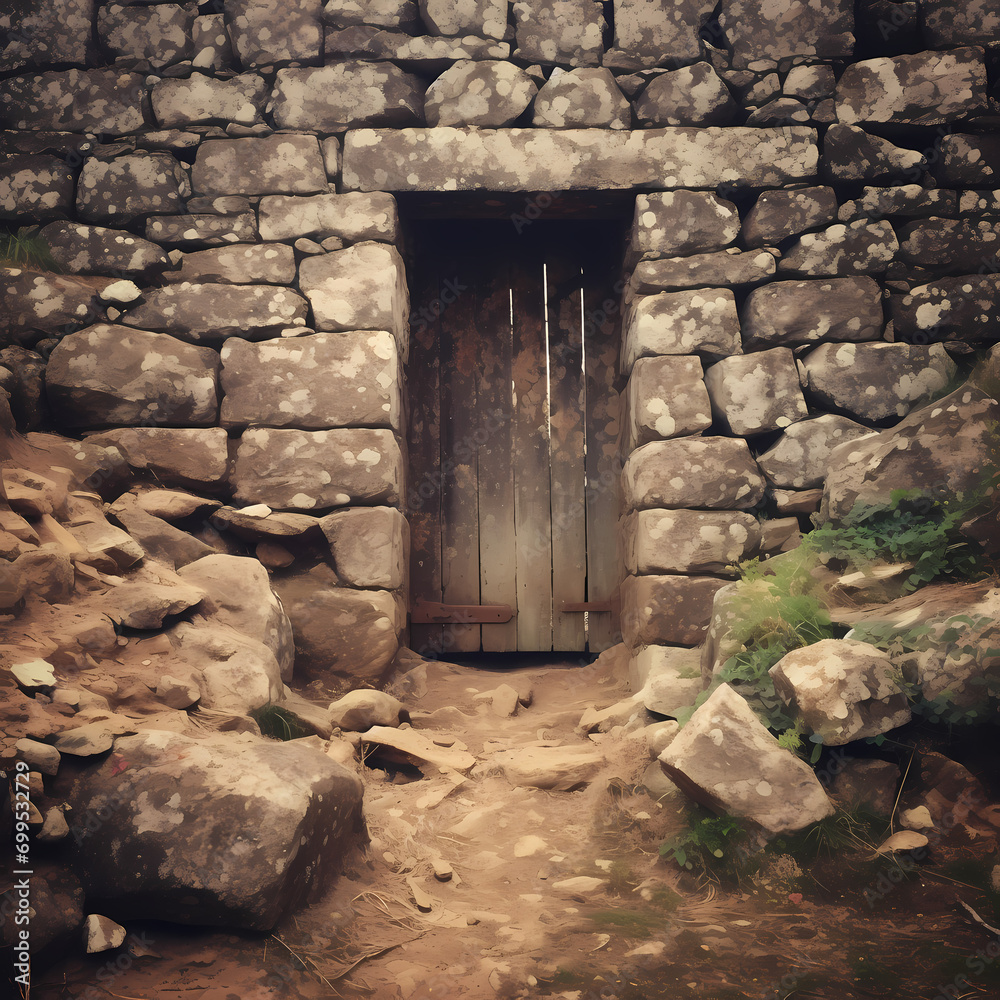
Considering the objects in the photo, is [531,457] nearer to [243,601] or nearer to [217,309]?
[217,309]

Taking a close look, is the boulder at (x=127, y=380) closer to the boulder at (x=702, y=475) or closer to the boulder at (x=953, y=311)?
the boulder at (x=702, y=475)

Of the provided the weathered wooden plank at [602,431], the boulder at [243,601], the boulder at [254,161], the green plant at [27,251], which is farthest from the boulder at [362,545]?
the green plant at [27,251]

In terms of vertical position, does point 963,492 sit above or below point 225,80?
below

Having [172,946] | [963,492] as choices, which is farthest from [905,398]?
[172,946]

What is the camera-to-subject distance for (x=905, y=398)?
313 centimetres

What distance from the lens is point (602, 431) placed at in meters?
4.06

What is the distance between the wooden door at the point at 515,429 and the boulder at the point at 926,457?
1.47 metres

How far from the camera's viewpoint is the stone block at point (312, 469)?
123 inches

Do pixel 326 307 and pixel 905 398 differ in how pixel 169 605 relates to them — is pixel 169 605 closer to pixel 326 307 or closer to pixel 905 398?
pixel 326 307

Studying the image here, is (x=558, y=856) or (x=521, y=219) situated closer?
(x=558, y=856)

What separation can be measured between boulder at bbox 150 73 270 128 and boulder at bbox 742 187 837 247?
2.34 meters

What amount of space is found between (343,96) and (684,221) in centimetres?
166

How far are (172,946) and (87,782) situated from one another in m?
0.39

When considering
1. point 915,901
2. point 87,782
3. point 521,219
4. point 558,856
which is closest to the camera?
point 87,782
